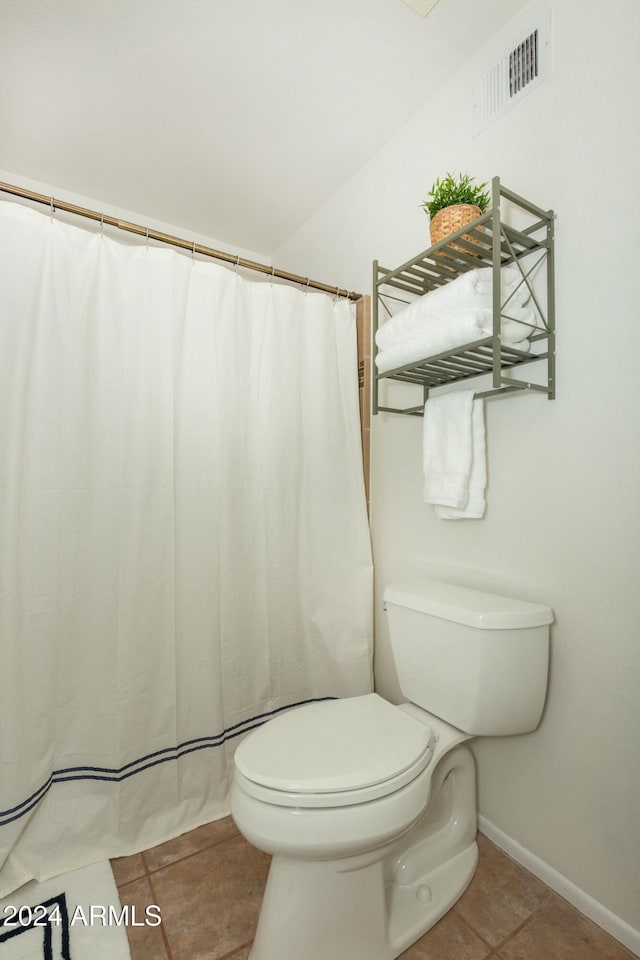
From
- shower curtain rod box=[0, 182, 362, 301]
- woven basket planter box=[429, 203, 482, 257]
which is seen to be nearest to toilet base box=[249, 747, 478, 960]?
woven basket planter box=[429, 203, 482, 257]

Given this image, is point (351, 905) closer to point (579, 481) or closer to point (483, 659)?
point (483, 659)

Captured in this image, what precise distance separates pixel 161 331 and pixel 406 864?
5.14ft

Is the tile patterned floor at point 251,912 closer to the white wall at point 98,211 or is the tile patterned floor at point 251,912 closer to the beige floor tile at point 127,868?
the beige floor tile at point 127,868

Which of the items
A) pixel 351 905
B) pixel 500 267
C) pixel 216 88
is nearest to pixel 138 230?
pixel 216 88

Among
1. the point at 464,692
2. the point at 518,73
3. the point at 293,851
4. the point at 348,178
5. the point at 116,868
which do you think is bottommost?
the point at 116,868

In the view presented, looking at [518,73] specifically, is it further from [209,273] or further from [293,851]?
[293,851]

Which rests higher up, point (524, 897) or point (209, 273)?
point (209, 273)

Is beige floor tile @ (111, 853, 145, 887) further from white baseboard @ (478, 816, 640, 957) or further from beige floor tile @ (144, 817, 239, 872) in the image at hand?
white baseboard @ (478, 816, 640, 957)

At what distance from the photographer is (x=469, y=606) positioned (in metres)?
1.08

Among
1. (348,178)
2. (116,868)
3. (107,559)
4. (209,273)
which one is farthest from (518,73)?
(116,868)

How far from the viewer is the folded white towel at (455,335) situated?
1.03 meters

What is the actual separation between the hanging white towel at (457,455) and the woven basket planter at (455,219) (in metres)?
0.38

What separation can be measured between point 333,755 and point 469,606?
452mm

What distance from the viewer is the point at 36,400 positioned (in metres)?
1.19
